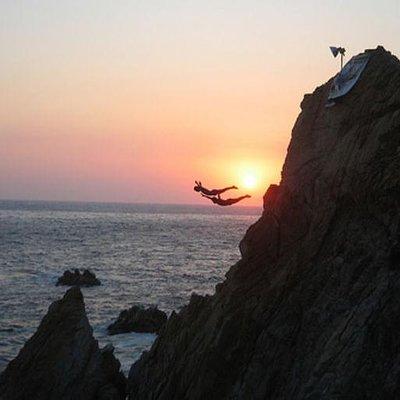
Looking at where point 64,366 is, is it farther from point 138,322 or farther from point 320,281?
point 138,322

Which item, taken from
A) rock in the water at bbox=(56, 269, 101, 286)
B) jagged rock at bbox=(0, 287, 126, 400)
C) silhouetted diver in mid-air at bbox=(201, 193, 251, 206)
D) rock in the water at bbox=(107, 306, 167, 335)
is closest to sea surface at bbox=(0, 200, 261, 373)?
rock in the water at bbox=(107, 306, 167, 335)

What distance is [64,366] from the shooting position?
76.5 ft

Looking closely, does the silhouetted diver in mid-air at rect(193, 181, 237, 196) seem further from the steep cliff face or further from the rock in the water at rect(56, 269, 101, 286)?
the rock in the water at rect(56, 269, 101, 286)

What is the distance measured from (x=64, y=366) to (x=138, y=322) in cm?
2128

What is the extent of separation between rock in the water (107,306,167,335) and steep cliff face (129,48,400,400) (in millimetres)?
22984

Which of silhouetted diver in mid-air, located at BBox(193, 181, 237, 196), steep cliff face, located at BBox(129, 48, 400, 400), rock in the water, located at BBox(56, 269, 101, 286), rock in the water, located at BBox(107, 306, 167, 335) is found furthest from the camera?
rock in the water, located at BBox(56, 269, 101, 286)

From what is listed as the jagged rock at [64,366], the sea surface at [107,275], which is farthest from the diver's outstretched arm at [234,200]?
the sea surface at [107,275]

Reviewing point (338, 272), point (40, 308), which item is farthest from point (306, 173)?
point (40, 308)

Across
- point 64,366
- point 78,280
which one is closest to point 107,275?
point 78,280

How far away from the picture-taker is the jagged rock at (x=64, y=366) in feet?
74.8

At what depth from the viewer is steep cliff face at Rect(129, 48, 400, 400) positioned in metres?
14.2

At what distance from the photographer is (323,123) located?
63.0 ft

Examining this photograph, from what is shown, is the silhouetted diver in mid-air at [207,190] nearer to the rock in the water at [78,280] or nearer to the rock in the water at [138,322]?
the rock in the water at [138,322]

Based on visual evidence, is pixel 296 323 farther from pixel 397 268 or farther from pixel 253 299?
pixel 397 268
